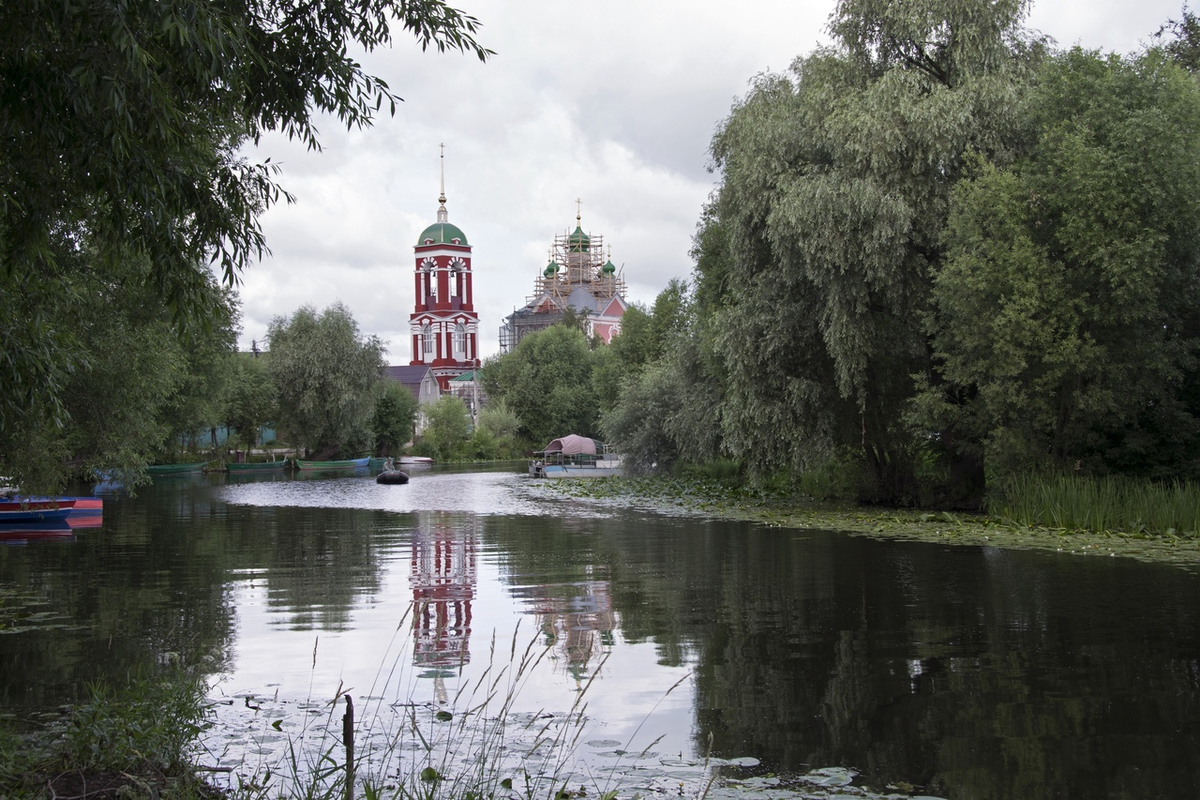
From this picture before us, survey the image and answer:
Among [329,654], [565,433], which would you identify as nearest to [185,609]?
[329,654]

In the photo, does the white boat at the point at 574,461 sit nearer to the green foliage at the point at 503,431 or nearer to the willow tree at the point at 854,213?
the green foliage at the point at 503,431

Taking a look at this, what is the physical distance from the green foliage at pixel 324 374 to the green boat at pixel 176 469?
A: 7.26 meters

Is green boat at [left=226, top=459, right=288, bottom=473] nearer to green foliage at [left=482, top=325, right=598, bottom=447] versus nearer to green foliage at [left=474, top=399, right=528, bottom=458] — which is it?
green foliage at [left=474, top=399, right=528, bottom=458]

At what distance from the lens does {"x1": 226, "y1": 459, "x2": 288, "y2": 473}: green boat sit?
7286 centimetres

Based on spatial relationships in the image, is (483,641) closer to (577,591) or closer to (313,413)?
(577,591)

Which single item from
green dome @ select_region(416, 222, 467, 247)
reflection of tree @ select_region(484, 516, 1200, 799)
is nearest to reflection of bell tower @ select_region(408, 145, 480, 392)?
green dome @ select_region(416, 222, 467, 247)

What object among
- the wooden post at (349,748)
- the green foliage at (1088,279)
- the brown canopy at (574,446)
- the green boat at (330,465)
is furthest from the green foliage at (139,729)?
the green boat at (330,465)

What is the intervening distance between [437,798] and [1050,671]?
635cm

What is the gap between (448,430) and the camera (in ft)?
308

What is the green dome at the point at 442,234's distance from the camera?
123m

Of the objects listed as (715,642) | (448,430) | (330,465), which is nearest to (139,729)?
(715,642)

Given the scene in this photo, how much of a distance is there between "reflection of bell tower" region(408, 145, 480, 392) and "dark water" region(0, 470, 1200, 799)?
341 feet

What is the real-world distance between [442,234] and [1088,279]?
10605cm

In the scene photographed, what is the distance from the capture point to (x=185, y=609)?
1357cm
